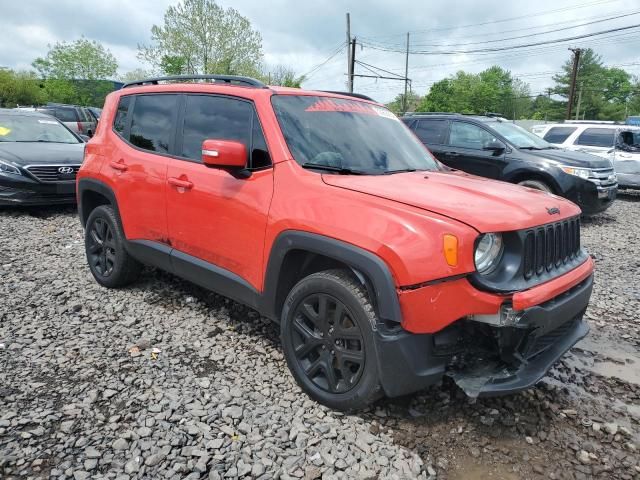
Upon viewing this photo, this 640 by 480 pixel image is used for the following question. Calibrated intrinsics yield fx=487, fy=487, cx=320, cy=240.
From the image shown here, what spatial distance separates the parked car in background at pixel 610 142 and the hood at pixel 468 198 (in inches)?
368

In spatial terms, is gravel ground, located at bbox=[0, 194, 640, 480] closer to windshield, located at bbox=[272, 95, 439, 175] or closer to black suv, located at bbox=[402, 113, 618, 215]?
windshield, located at bbox=[272, 95, 439, 175]

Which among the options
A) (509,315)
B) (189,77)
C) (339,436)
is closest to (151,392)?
(339,436)

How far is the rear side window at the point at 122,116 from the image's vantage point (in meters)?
4.24

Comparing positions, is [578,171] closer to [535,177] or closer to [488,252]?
[535,177]

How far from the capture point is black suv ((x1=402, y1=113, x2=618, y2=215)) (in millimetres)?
7855

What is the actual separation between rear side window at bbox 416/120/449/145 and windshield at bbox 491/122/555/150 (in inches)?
33.4

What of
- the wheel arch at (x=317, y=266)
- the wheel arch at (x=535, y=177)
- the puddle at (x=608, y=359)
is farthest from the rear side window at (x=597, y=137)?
the wheel arch at (x=317, y=266)

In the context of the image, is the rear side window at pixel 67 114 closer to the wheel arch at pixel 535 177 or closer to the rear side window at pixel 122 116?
the rear side window at pixel 122 116

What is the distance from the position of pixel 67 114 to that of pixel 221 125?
1808 cm

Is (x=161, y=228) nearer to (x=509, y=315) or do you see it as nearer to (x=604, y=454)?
(x=509, y=315)

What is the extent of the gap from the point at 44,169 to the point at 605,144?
1161 centimetres

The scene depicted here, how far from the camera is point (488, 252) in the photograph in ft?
7.86

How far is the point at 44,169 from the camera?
735 centimetres

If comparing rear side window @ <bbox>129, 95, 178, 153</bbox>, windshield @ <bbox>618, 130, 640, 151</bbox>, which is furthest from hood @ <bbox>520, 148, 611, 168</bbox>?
rear side window @ <bbox>129, 95, 178, 153</bbox>
